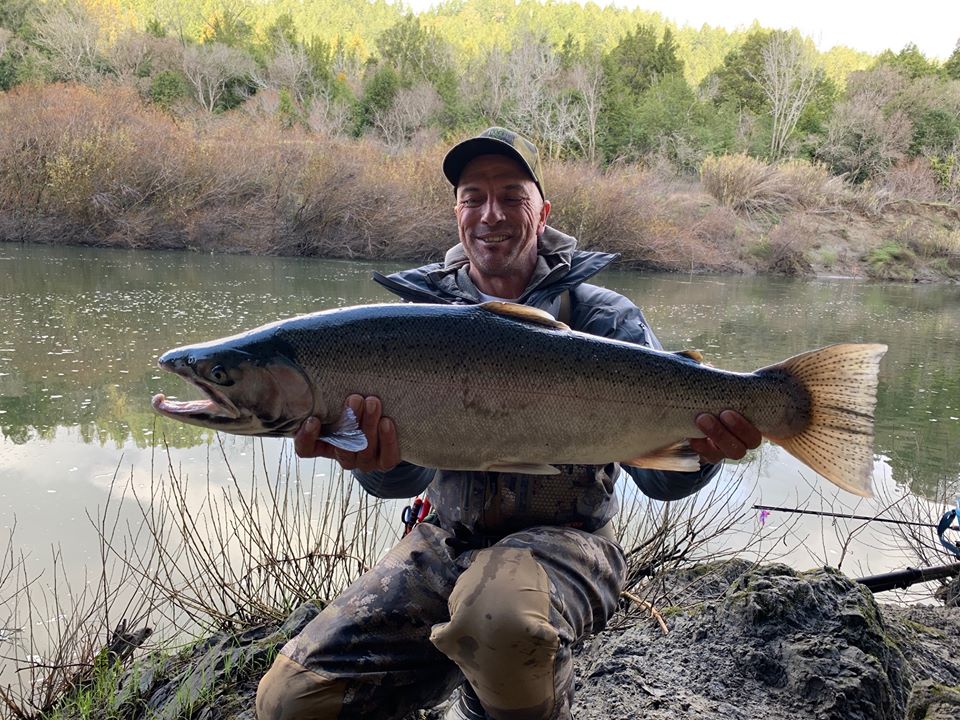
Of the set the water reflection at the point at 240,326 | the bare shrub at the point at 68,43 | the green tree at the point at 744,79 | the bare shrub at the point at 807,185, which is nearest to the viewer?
the water reflection at the point at 240,326

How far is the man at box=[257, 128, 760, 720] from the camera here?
7.25 ft

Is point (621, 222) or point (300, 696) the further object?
point (621, 222)

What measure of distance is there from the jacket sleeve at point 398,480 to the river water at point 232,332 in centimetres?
112

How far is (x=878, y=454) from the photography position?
786 centimetres

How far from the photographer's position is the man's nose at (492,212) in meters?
3.14

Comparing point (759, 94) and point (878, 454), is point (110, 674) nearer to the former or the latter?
point (878, 454)

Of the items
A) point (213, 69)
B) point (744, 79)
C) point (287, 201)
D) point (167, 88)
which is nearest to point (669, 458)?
point (287, 201)

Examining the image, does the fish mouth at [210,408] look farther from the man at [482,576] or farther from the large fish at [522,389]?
the man at [482,576]

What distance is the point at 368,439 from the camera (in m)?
2.39

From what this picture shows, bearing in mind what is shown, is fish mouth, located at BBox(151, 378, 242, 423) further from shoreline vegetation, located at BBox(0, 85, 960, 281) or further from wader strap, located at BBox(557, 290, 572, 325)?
shoreline vegetation, located at BBox(0, 85, 960, 281)

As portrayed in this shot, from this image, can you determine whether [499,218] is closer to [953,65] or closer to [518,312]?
[518,312]

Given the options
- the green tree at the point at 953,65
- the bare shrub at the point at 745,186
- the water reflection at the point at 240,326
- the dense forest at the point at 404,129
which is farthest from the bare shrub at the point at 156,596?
the green tree at the point at 953,65

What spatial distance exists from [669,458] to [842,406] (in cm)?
59

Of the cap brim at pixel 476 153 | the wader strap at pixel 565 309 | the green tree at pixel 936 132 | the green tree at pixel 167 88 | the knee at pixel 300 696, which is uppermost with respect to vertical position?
the green tree at pixel 167 88
